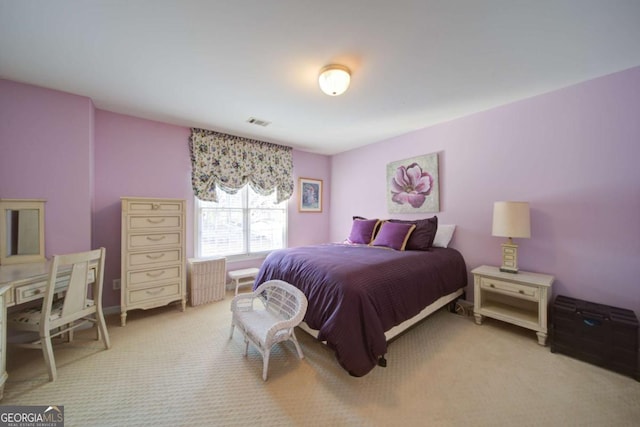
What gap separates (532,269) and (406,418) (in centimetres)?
209

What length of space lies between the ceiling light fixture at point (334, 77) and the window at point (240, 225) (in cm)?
235

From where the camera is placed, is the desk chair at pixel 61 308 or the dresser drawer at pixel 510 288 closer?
the desk chair at pixel 61 308

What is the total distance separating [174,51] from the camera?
5.52 ft

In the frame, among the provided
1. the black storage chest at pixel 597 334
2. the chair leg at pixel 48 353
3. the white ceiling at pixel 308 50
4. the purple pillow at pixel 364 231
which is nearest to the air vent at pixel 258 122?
the white ceiling at pixel 308 50

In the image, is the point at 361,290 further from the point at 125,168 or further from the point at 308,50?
the point at 125,168

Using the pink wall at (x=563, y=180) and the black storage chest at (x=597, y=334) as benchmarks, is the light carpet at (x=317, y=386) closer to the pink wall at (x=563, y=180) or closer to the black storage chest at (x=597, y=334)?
the black storage chest at (x=597, y=334)

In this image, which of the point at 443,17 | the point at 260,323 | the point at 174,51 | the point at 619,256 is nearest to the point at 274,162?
the point at 174,51

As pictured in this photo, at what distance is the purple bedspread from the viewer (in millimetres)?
1620

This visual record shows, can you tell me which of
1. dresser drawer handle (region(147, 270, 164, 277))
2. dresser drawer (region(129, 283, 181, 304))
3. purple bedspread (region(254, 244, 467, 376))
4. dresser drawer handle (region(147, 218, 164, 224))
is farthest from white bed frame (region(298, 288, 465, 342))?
dresser drawer handle (region(147, 218, 164, 224))

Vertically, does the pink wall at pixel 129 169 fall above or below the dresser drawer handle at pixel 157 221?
above

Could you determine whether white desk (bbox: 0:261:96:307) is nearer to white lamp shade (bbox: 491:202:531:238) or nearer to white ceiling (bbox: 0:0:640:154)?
white ceiling (bbox: 0:0:640:154)

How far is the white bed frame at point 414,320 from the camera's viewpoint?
189 cm

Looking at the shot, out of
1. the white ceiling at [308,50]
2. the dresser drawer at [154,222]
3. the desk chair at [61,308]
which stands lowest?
the desk chair at [61,308]

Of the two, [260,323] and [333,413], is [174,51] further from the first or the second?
[333,413]
